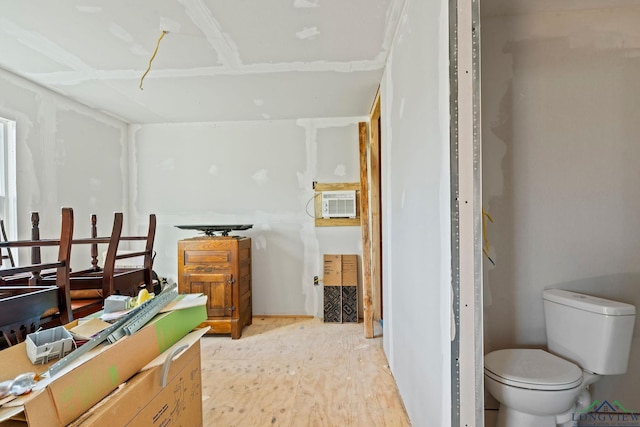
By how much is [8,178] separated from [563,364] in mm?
4013

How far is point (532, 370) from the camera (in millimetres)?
1411

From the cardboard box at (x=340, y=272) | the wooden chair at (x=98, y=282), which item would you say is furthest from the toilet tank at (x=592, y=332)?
the wooden chair at (x=98, y=282)

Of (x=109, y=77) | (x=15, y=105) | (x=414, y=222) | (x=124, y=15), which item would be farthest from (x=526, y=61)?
(x=15, y=105)

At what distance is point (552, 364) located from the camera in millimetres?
1465

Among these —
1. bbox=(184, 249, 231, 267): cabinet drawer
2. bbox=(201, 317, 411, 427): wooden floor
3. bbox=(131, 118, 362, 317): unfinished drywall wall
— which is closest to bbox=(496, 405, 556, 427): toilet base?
bbox=(201, 317, 411, 427): wooden floor

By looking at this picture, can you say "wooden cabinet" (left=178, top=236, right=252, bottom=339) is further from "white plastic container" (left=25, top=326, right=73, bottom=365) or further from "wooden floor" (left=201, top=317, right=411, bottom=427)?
"white plastic container" (left=25, top=326, right=73, bottom=365)

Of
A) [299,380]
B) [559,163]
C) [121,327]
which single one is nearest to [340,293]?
[299,380]

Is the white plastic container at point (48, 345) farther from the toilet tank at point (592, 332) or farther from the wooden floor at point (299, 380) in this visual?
the toilet tank at point (592, 332)

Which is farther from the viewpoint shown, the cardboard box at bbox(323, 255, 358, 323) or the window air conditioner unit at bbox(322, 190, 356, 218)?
the window air conditioner unit at bbox(322, 190, 356, 218)

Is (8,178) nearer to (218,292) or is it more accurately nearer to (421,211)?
(218,292)

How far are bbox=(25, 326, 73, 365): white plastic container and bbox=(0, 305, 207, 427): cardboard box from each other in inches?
1.0

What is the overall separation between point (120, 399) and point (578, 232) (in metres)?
2.41

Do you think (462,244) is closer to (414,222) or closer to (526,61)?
(414,222)

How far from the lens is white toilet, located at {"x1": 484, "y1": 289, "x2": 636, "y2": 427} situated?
1309mm
